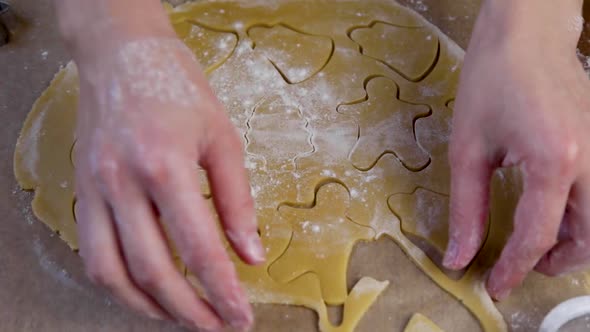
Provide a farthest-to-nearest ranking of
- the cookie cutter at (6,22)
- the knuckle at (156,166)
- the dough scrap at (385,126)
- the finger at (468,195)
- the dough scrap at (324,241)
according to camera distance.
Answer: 1. the cookie cutter at (6,22)
2. the dough scrap at (385,126)
3. the dough scrap at (324,241)
4. the finger at (468,195)
5. the knuckle at (156,166)

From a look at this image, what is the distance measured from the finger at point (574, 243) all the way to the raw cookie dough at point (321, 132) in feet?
0.43

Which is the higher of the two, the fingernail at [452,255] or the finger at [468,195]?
the finger at [468,195]

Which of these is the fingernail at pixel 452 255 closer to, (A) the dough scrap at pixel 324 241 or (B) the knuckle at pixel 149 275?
(A) the dough scrap at pixel 324 241

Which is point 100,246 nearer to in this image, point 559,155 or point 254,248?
point 254,248

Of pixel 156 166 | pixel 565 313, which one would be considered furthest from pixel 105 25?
pixel 565 313

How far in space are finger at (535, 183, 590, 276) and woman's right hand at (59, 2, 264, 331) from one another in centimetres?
47

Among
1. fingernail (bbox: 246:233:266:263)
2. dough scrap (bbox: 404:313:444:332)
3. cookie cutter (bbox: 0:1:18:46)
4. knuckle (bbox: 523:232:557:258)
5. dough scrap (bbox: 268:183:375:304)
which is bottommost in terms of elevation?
dough scrap (bbox: 404:313:444:332)

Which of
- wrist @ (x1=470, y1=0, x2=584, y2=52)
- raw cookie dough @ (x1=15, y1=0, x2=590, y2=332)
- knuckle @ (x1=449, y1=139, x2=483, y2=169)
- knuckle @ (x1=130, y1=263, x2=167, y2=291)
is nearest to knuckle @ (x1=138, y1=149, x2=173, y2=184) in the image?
knuckle @ (x1=130, y1=263, x2=167, y2=291)

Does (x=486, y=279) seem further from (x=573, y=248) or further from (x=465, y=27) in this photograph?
(x=465, y=27)

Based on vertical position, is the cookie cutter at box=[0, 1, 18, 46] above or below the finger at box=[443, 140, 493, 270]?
below

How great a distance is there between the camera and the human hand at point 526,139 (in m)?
0.85

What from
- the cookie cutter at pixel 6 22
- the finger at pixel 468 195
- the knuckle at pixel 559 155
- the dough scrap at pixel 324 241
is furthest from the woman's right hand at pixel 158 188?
the cookie cutter at pixel 6 22

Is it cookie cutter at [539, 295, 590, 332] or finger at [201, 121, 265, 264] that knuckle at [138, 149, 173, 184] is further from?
cookie cutter at [539, 295, 590, 332]

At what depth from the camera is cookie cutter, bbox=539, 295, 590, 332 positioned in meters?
0.99
